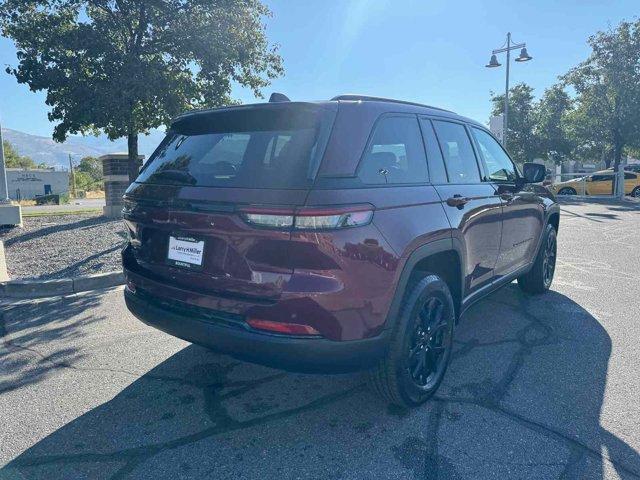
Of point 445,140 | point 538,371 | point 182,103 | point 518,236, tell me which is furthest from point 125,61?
point 538,371

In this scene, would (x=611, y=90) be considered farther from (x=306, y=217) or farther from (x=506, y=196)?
(x=306, y=217)

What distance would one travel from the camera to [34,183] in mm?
50438

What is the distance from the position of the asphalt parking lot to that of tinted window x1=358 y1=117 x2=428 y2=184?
4.74 feet

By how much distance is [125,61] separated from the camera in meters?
7.04

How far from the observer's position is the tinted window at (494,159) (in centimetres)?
395

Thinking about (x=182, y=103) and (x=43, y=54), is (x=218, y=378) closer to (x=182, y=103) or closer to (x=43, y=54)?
(x=182, y=103)

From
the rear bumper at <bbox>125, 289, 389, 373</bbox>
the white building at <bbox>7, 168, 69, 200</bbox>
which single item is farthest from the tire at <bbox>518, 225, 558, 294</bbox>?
the white building at <bbox>7, 168, 69, 200</bbox>

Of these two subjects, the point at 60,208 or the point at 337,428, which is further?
the point at 60,208

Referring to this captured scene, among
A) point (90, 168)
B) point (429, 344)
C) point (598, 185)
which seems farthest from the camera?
point (90, 168)

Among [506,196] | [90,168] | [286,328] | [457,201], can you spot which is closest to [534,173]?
[506,196]

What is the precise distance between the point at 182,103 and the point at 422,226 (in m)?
6.14

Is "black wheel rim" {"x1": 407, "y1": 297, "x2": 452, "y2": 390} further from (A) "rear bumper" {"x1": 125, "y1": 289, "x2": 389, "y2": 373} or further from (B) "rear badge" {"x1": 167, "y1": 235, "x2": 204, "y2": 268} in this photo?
(B) "rear badge" {"x1": 167, "y1": 235, "x2": 204, "y2": 268}

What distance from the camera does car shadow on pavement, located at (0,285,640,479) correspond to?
2.27 metres

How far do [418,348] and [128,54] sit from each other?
688 centimetres
